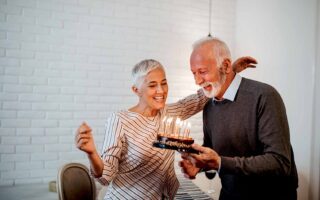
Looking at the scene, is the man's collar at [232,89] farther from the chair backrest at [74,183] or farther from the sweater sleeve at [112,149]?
the chair backrest at [74,183]

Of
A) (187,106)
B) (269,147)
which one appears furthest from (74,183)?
(269,147)

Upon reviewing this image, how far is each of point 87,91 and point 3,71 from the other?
0.97m

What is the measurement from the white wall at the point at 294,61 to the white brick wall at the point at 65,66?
1.18 meters

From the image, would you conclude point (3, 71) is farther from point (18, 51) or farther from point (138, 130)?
point (138, 130)

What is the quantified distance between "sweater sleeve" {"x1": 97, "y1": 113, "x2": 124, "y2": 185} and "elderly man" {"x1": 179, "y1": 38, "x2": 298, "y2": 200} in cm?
40

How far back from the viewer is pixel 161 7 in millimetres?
4102

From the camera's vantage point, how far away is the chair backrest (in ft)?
6.44

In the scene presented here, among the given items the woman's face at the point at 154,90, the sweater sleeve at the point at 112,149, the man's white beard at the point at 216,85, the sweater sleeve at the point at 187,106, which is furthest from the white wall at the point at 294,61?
the sweater sleeve at the point at 112,149

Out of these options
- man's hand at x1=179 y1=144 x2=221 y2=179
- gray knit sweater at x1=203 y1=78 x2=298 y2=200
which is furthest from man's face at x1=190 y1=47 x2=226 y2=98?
man's hand at x1=179 y1=144 x2=221 y2=179

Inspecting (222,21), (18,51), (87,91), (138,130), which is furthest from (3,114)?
(222,21)

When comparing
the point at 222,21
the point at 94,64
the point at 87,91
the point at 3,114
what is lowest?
the point at 3,114

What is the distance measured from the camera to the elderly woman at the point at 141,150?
1.80 metres

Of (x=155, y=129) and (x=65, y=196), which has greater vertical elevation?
(x=155, y=129)

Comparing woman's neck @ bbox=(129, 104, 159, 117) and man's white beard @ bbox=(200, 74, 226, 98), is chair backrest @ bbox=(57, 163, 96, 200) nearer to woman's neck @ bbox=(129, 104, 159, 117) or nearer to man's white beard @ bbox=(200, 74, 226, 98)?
woman's neck @ bbox=(129, 104, 159, 117)
